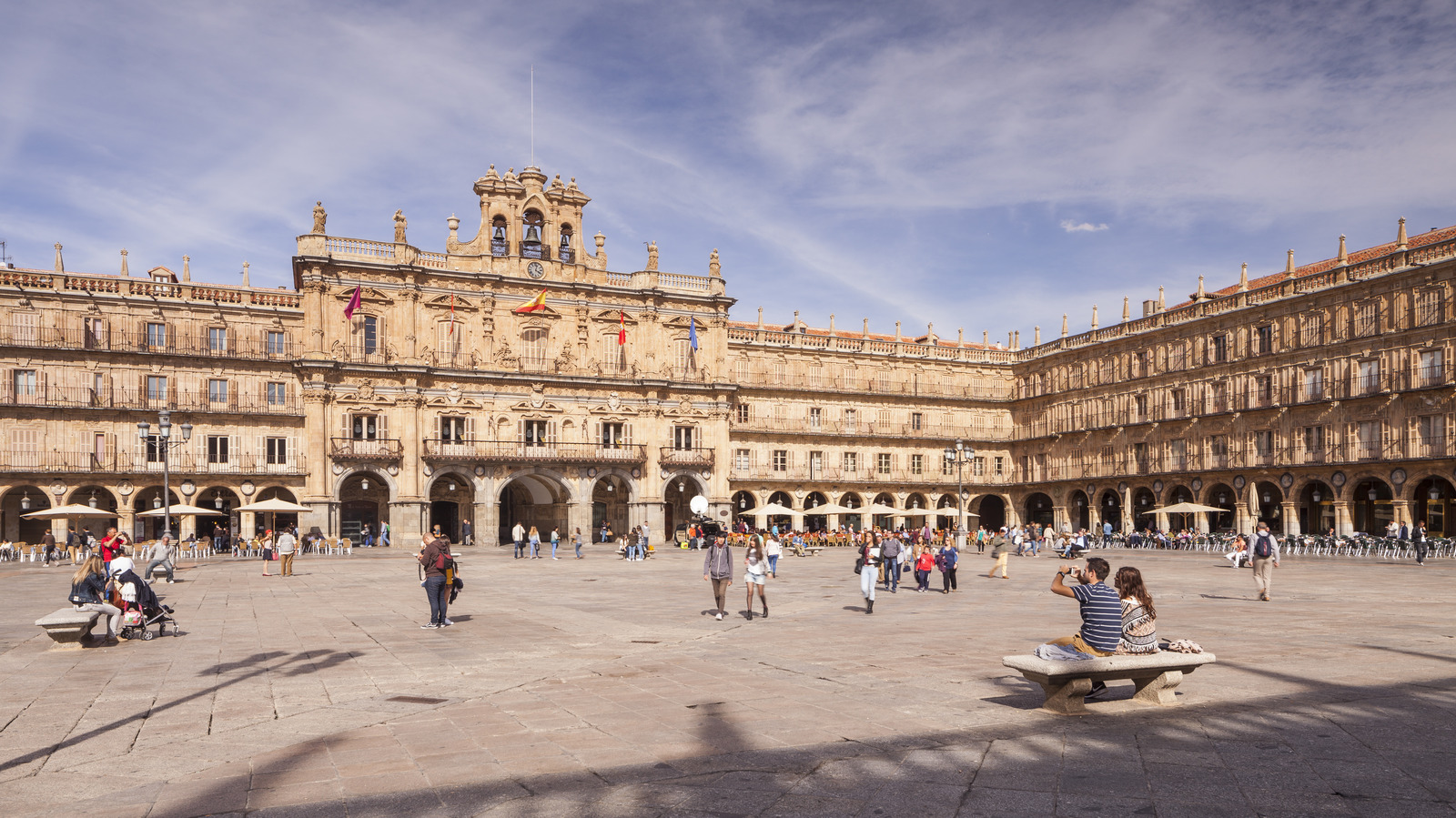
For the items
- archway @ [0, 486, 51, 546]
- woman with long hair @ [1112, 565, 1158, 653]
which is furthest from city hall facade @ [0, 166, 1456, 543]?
woman with long hair @ [1112, 565, 1158, 653]

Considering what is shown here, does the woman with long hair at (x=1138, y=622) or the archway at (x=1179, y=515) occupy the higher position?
the woman with long hair at (x=1138, y=622)

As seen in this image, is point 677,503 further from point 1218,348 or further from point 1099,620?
point 1099,620

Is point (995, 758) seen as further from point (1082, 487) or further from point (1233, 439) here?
point (1082, 487)

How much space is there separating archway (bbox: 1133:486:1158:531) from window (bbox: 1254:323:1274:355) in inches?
366

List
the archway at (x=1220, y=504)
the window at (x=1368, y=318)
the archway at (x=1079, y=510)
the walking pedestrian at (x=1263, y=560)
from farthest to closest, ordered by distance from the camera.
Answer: the archway at (x=1079, y=510)
the archway at (x=1220, y=504)
the window at (x=1368, y=318)
the walking pedestrian at (x=1263, y=560)

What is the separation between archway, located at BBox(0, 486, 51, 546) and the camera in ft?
148

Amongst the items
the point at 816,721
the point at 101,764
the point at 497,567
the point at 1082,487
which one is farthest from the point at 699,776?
the point at 1082,487

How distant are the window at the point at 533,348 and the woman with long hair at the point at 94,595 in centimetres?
3710

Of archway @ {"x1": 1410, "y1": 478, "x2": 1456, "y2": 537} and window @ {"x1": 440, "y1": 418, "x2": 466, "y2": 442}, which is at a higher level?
window @ {"x1": 440, "y1": 418, "x2": 466, "y2": 442}

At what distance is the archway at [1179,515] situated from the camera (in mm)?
52094

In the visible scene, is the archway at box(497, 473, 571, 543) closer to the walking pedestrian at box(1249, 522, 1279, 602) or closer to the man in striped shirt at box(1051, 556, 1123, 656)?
the walking pedestrian at box(1249, 522, 1279, 602)

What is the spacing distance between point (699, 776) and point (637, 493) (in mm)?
44961

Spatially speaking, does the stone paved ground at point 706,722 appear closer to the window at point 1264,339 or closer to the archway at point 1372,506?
the archway at point 1372,506

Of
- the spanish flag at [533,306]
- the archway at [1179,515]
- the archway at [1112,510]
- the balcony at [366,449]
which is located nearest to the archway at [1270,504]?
the archway at [1179,515]
